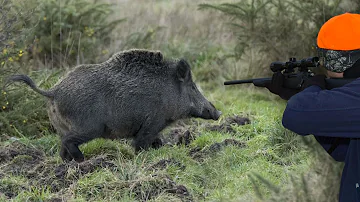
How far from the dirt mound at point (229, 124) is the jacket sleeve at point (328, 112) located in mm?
4342

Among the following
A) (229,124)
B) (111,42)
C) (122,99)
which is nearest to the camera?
(122,99)

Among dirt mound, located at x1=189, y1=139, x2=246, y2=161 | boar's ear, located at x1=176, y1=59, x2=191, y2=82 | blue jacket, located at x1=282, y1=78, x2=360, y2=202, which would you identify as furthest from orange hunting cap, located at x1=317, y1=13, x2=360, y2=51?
boar's ear, located at x1=176, y1=59, x2=191, y2=82

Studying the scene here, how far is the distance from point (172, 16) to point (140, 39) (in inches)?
126

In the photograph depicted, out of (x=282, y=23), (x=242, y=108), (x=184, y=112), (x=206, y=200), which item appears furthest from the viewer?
(x=282, y=23)

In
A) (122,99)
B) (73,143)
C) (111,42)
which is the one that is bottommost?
(73,143)

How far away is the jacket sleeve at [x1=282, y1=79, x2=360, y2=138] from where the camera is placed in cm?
311

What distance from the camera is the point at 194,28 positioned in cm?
1358

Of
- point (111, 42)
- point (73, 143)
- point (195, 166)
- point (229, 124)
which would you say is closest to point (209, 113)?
point (229, 124)

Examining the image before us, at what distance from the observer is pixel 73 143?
606 centimetres

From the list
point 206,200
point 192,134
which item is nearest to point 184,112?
point 192,134

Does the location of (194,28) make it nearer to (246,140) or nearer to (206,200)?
(246,140)

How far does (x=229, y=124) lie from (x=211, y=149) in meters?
1.20

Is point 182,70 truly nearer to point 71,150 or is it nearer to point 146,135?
point 146,135

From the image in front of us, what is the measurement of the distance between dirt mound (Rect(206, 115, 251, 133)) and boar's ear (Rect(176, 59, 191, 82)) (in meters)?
1.11
